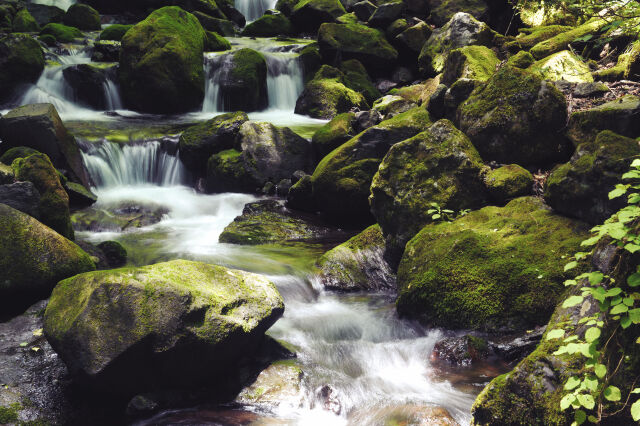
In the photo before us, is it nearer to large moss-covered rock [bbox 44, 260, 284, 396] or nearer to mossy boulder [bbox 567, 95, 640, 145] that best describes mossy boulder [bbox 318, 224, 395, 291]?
large moss-covered rock [bbox 44, 260, 284, 396]

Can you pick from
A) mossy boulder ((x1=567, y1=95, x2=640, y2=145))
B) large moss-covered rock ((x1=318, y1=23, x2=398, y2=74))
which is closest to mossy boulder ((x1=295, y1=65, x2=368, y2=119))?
large moss-covered rock ((x1=318, y1=23, x2=398, y2=74))

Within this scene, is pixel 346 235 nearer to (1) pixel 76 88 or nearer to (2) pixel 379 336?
(2) pixel 379 336

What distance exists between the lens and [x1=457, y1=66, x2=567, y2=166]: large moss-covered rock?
581 centimetres

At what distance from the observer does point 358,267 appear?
653 cm

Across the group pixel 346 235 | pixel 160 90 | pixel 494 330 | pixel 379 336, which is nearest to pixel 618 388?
pixel 494 330

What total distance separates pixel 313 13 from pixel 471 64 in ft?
54.4

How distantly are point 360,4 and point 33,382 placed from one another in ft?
72.0

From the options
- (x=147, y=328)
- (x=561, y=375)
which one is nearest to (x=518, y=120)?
(x=561, y=375)

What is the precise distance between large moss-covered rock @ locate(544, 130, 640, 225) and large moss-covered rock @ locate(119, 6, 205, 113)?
1271cm

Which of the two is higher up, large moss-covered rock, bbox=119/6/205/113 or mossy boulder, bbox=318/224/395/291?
large moss-covered rock, bbox=119/6/205/113

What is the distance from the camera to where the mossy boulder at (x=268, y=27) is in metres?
23.3

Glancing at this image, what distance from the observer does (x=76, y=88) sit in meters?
15.0

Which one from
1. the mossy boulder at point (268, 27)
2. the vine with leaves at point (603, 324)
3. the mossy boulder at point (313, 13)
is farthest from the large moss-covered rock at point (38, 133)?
the mossy boulder at point (313, 13)

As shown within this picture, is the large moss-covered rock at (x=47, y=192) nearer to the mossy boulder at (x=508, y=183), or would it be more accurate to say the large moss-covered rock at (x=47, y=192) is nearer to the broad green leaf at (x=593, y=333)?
the mossy boulder at (x=508, y=183)
